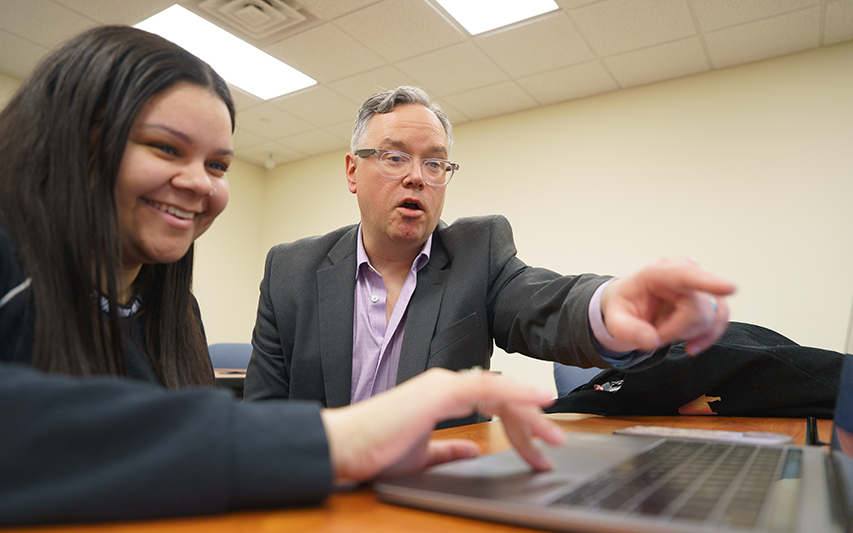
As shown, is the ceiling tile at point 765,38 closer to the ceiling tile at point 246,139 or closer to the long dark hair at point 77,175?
the long dark hair at point 77,175

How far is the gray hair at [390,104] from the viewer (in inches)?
64.1

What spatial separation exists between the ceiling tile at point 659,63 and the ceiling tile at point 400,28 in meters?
1.16

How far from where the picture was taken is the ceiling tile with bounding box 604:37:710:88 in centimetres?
356

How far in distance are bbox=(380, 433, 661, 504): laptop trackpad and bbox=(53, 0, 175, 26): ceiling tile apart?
3.49 meters

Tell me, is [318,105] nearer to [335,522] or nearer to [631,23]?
[631,23]

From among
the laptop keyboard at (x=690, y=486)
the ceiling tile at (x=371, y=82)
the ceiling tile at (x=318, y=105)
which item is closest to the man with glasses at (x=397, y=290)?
the laptop keyboard at (x=690, y=486)

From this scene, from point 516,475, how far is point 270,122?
4.91 m

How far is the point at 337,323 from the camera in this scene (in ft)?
4.68

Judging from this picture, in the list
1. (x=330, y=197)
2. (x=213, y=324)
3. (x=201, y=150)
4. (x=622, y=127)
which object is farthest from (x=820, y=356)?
(x=213, y=324)

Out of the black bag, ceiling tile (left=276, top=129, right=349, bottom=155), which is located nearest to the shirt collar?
the black bag

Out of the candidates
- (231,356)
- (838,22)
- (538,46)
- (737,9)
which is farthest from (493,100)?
(231,356)

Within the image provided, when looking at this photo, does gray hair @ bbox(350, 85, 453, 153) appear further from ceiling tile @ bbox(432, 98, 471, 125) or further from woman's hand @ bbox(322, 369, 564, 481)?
ceiling tile @ bbox(432, 98, 471, 125)

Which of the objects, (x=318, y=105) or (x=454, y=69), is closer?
(x=454, y=69)

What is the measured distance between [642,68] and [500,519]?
4008mm
